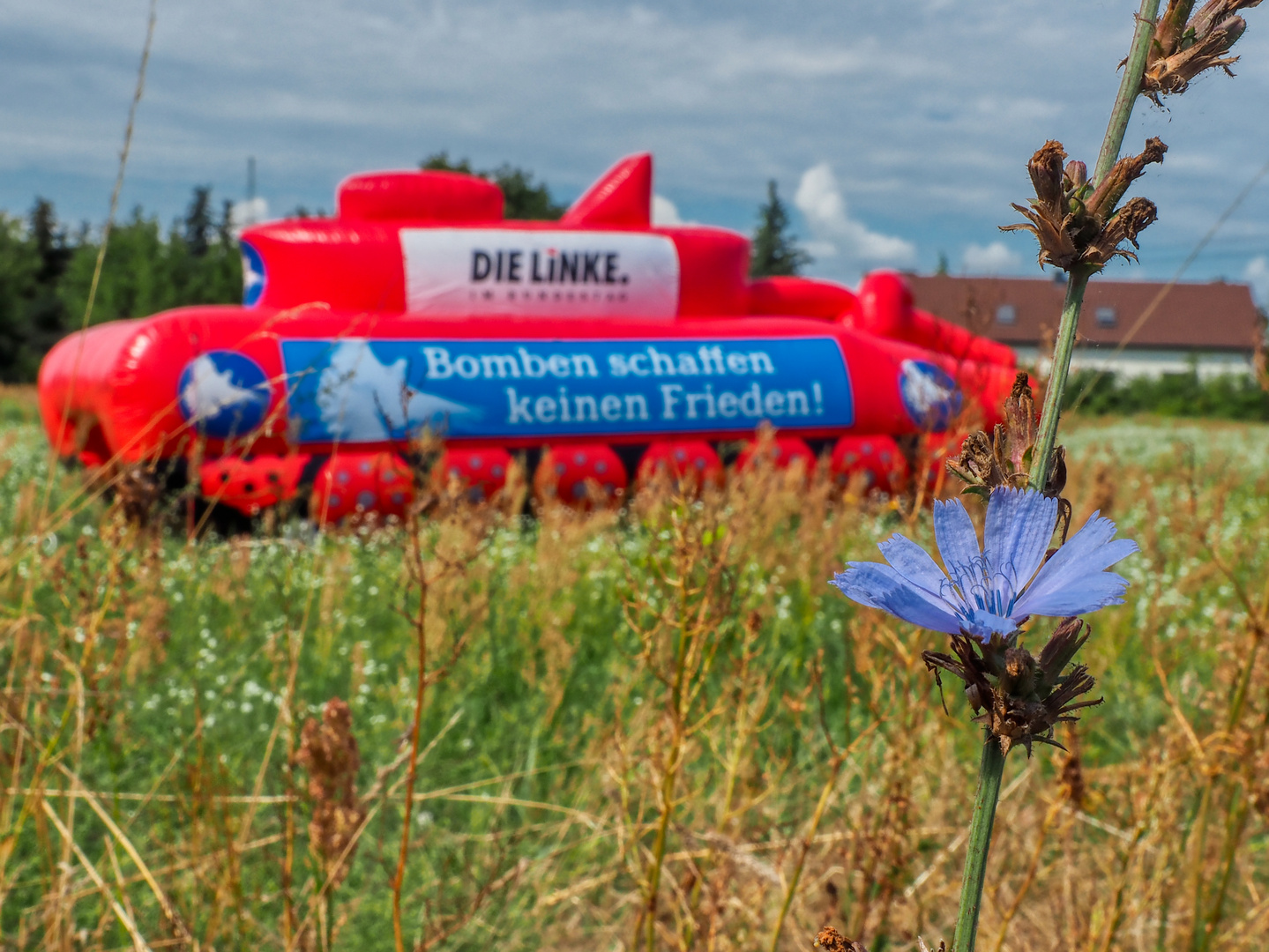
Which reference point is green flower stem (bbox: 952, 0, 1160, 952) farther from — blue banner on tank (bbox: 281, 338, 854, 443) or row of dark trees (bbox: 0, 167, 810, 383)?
row of dark trees (bbox: 0, 167, 810, 383)

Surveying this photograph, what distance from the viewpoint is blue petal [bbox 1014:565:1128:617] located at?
445mm

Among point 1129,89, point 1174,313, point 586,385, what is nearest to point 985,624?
point 1129,89

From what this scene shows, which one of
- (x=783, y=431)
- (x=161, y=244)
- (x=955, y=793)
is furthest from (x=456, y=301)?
(x=161, y=244)

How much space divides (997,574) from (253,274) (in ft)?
27.1

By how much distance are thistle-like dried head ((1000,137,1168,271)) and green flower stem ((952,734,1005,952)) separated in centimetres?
26

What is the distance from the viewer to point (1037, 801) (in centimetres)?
292

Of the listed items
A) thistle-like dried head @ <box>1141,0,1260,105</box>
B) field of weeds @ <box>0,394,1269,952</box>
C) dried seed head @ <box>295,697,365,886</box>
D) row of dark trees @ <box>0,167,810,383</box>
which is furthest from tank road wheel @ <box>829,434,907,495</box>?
row of dark trees @ <box>0,167,810,383</box>

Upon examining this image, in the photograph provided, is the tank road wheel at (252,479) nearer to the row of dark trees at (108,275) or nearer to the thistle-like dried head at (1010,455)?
the thistle-like dried head at (1010,455)

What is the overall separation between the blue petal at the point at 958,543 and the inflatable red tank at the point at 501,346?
6.36 meters

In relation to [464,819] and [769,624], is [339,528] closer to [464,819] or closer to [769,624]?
[769,624]

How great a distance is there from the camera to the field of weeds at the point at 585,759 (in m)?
1.57

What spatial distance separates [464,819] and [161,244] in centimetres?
3845

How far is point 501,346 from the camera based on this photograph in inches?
305

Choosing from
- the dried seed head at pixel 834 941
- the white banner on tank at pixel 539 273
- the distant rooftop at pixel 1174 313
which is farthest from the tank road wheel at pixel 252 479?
the distant rooftop at pixel 1174 313
